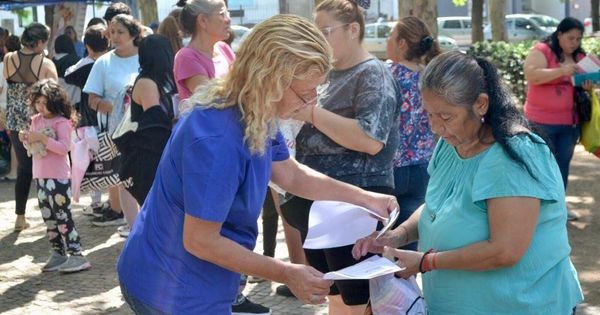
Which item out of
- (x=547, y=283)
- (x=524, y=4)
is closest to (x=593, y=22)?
(x=524, y=4)

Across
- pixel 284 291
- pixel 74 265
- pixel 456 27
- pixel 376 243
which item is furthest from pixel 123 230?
pixel 456 27

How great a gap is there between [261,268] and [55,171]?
4.65 metres

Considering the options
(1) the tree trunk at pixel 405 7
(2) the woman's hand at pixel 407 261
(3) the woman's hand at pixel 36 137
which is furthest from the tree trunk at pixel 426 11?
(2) the woman's hand at pixel 407 261

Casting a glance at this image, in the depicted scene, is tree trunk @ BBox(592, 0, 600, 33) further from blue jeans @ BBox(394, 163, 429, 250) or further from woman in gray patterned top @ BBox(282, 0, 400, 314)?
woman in gray patterned top @ BBox(282, 0, 400, 314)

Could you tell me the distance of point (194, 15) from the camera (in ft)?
18.5

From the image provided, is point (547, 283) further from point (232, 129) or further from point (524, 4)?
point (524, 4)

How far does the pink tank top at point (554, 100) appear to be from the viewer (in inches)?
298

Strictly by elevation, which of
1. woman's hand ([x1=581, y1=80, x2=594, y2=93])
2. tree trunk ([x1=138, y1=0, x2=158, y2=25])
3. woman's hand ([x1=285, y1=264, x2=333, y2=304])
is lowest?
woman's hand ([x1=285, y1=264, x2=333, y2=304])

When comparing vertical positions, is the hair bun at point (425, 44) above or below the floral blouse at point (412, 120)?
above

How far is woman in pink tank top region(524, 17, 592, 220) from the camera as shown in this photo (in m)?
7.54

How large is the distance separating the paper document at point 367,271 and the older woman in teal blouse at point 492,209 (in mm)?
107

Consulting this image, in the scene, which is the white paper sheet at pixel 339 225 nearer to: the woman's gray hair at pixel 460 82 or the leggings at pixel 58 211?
the woman's gray hair at pixel 460 82

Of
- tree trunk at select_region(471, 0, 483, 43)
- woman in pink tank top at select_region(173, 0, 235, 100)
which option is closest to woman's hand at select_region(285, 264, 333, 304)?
woman in pink tank top at select_region(173, 0, 235, 100)

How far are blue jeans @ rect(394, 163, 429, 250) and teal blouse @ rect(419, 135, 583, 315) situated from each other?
170cm
